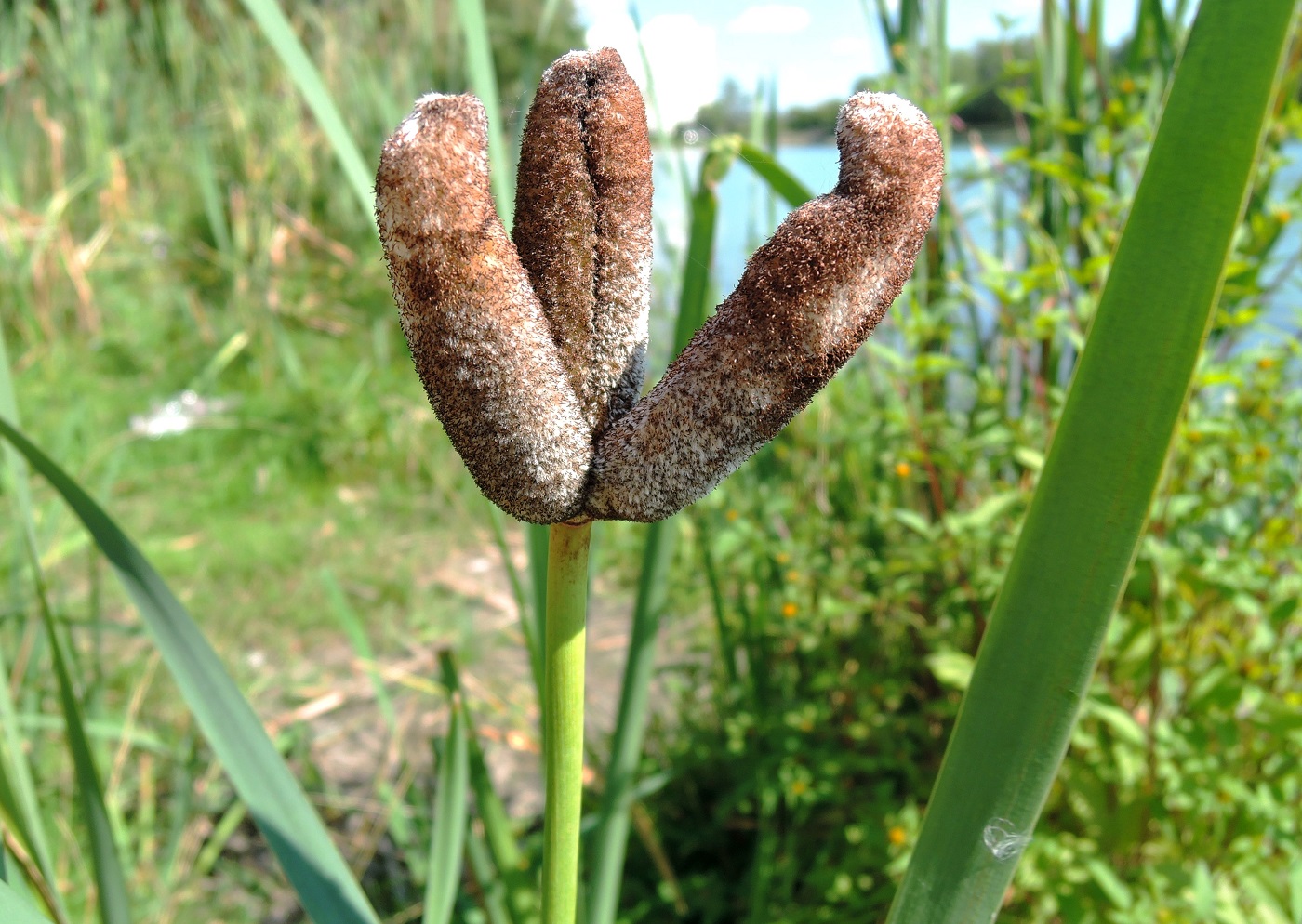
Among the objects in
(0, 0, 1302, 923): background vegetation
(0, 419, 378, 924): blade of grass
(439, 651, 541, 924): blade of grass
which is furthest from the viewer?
(0, 0, 1302, 923): background vegetation

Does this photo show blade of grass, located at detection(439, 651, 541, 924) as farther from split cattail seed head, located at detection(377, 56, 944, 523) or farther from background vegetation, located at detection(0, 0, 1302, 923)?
split cattail seed head, located at detection(377, 56, 944, 523)

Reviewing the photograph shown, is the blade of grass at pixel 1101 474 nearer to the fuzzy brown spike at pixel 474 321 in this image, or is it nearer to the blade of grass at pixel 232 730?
the fuzzy brown spike at pixel 474 321

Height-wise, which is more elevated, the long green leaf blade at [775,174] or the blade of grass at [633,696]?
the long green leaf blade at [775,174]

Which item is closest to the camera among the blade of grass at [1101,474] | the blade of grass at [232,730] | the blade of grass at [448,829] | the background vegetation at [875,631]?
the blade of grass at [1101,474]

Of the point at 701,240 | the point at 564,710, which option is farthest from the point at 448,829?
the point at 701,240

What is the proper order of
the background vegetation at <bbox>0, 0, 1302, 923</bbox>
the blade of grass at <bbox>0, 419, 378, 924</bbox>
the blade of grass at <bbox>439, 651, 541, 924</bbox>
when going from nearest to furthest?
the blade of grass at <bbox>0, 419, 378, 924</bbox>, the blade of grass at <bbox>439, 651, 541, 924</bbox>, the background vegetation at <bbox>0, 0, 1302, 923</bbox>

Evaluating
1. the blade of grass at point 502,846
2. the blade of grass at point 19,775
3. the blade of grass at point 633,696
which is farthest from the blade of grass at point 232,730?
the blade of grass at point 502,846

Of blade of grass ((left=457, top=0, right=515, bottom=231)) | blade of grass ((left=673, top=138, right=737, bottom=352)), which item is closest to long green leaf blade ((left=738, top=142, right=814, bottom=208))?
blade of grass ((left=673, top=138, right=737, bottom=352))
